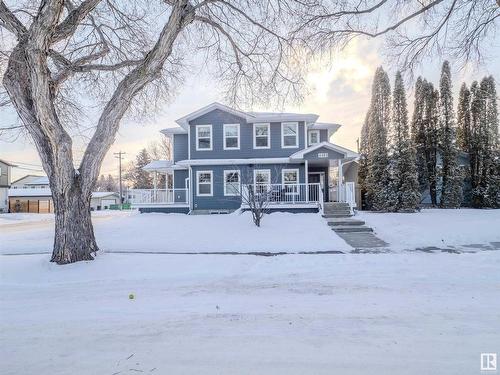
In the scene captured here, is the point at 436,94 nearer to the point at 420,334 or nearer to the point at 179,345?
the point at 420,334

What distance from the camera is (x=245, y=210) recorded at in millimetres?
15469

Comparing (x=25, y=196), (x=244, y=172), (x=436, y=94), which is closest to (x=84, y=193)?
(x=244, y=172)

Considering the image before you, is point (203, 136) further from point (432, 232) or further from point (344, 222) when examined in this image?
point (432, 232)

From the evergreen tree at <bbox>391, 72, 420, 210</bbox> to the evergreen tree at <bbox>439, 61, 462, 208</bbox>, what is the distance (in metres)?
2.33

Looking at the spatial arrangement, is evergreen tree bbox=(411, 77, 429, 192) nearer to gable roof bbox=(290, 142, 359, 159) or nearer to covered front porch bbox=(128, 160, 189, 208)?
gable roof bbox=(290, 142, 359, 159)

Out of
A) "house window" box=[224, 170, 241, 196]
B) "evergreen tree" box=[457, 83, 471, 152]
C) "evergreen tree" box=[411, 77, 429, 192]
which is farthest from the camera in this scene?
"evergreen tree" box=[457, 83, 471, 152]

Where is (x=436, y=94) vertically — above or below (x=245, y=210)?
above

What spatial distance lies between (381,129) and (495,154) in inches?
289

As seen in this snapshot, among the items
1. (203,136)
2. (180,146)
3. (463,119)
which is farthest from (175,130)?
(463,119)

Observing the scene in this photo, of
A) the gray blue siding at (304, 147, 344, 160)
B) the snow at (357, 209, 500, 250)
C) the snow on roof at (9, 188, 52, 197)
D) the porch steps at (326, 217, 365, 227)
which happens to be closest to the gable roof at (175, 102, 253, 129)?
the gray blue siding at (304, 147, 344, 160)

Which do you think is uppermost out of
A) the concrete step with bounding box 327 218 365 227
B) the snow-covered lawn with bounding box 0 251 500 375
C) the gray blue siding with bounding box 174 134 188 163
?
the gray blue siding with bounding box 174 134 188 163

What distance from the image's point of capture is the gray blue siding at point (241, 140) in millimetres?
17688

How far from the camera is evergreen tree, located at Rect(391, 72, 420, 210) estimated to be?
17656mm

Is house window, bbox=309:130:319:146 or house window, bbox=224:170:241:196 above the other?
house window, bbox=309:130:319:146
